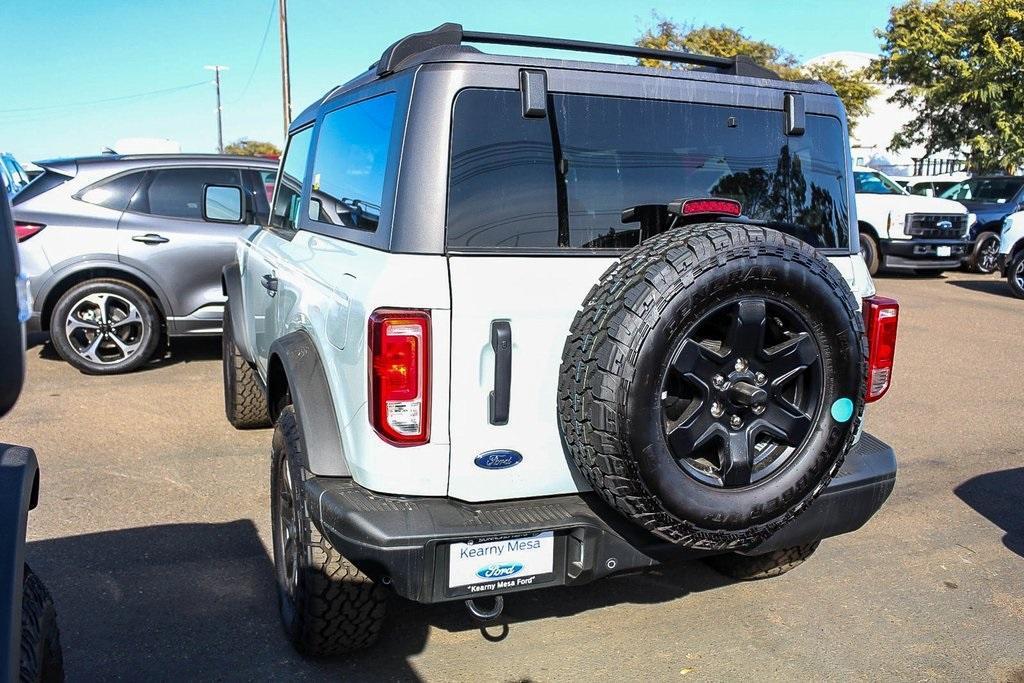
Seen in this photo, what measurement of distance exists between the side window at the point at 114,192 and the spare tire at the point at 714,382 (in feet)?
18.1

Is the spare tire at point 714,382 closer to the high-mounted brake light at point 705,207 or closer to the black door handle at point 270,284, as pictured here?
the high-mounted brake light at point 705,207

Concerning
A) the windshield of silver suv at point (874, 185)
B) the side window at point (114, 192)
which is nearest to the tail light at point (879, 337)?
the side window at point (114, 192)

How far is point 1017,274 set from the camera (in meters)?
12.1

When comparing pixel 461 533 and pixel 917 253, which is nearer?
pixel 461 533

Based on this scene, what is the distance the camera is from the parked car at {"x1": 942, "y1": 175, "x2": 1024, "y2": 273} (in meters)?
15.0

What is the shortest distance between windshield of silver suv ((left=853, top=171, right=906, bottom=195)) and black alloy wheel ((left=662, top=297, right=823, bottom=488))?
13.1 m

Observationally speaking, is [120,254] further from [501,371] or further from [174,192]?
[501,371]

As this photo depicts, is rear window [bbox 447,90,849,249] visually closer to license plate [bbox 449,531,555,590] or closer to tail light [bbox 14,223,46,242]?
license plate [bbox 449,531,555,590]

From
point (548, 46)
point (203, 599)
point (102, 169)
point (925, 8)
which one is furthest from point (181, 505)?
point (925, 8)

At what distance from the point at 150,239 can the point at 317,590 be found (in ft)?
15.9

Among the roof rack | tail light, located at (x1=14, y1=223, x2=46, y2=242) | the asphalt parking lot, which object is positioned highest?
the roof rack

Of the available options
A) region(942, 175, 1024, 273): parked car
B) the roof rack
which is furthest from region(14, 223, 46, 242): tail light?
region(942, 175, 1024, 273): parked car

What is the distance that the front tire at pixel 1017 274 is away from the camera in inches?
473

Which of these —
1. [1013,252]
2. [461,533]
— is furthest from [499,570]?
[1013,252]
